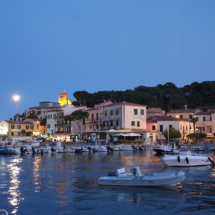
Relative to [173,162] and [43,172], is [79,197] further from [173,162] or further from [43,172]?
[173,162]

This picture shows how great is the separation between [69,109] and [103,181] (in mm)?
68720

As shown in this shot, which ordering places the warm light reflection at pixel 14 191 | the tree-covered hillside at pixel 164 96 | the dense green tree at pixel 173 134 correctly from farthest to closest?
the tree-covered hillside at pixel 164 96, the dense green tree at pixel 173 134, the warm light reflection at pixel 14 191

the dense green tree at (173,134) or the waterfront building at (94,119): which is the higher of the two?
the waterfront building at (94,119)

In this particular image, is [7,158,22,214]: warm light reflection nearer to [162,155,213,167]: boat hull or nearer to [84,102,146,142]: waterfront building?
[162,155,213,167]: boat hull

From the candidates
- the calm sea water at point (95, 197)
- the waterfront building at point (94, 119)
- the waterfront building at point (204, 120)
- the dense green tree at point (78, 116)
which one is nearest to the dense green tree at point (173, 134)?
the waterfront building at point (204, 120)

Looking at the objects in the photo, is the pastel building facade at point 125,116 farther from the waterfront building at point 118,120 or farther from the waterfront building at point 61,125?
the waterfront building at point 61,125

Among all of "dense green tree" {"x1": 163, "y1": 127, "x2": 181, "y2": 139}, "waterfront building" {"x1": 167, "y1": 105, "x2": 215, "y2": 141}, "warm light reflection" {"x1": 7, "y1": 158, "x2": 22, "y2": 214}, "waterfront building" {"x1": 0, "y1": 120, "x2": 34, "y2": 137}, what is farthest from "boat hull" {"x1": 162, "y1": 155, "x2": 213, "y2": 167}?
"waterfront building" {"x1": 0, "y1": 120, "x2": 34, "y2": 137}

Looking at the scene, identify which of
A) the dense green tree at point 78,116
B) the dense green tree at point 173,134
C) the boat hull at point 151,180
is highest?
the dense green tree at point 78,116

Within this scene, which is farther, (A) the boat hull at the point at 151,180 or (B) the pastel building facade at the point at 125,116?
(B) the pastel building facade at the point at 125,116

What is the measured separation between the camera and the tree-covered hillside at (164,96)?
4318 inches

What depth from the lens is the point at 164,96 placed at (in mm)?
118562

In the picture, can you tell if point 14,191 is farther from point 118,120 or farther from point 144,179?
point 118,120

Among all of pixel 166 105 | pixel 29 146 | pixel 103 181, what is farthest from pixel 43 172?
pixel 166 105

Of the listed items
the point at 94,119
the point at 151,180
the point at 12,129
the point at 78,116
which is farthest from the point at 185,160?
the point at 12,129
